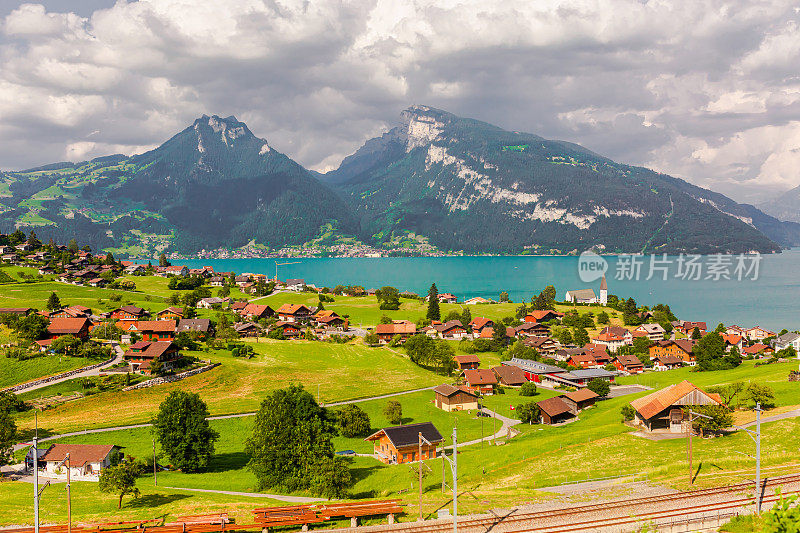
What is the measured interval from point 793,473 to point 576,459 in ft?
48.8

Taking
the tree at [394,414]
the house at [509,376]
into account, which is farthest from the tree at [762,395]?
the house at [509,376]

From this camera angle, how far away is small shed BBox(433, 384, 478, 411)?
7756cm

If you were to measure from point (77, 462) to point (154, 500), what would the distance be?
14980 millimetres

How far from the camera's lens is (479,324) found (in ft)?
460

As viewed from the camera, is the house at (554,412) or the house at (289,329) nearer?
the house at (554,412)

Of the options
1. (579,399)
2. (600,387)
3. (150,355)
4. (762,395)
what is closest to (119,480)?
(150,355)

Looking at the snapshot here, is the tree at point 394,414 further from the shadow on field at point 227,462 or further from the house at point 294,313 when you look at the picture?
the house at point 294,313

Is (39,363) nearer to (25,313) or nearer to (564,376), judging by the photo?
(25,313)

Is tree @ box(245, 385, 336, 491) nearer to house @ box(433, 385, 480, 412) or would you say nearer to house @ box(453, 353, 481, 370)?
house @ box(433, 385, 480, 412)

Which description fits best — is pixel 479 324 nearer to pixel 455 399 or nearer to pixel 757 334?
pixel 455 399

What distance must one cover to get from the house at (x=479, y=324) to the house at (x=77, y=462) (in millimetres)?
101075

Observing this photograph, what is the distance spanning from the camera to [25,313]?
97562 millimetres

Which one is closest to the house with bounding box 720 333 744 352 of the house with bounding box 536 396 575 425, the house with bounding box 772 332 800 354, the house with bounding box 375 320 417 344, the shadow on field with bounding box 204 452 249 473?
the house with bounding box 772 332 800 354

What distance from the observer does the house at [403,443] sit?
5372 centimetres
